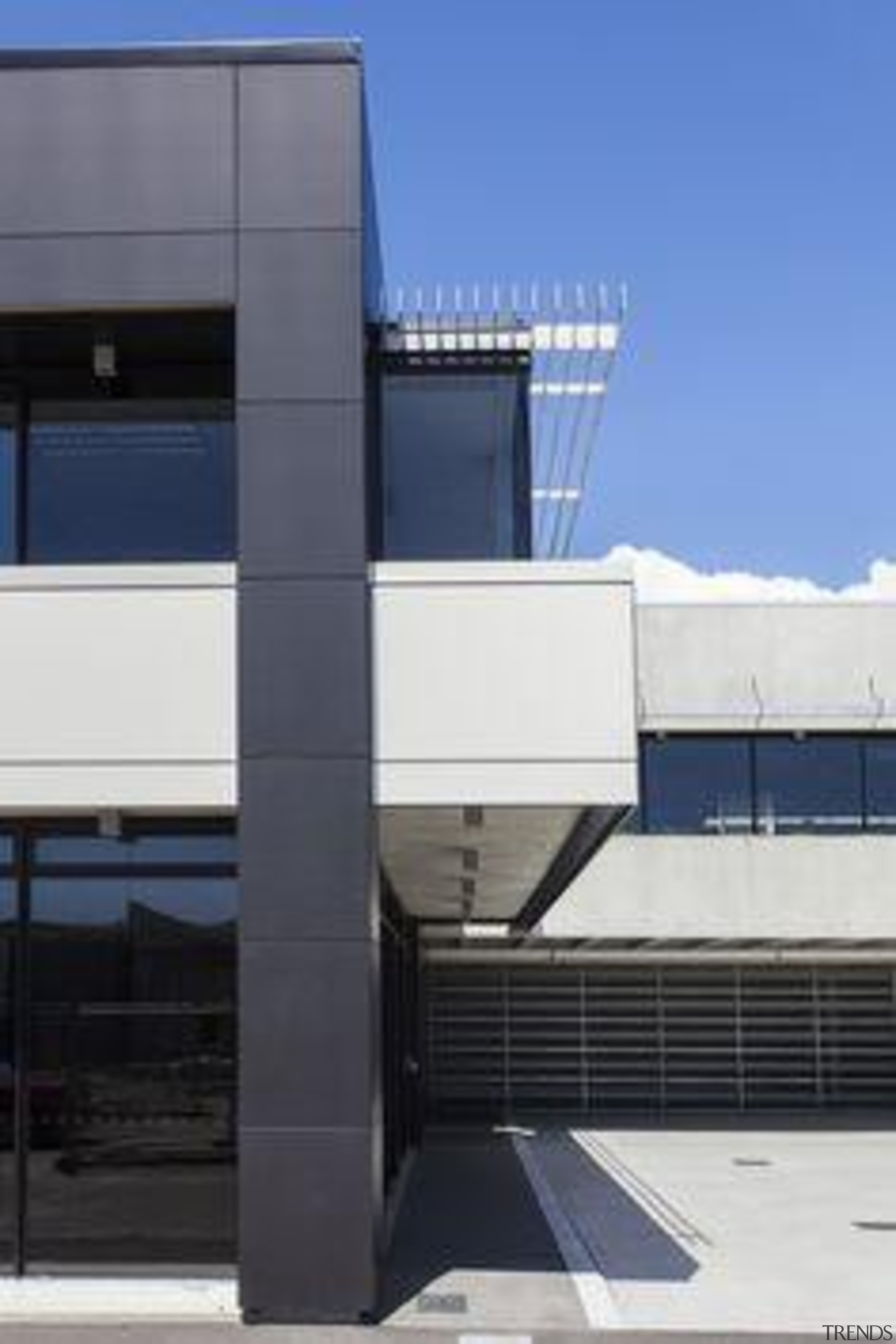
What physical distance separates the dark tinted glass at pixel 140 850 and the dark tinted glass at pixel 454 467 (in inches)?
121

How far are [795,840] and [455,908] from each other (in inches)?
280

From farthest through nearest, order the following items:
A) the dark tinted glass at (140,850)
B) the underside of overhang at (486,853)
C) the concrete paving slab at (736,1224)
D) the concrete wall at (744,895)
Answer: the concrete wall at (744,895)
the underside of overhang at (486,853)
the concrete paving slab at (736,1224)
the dark tinted glass at (140,850)

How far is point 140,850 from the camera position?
42.5 ft

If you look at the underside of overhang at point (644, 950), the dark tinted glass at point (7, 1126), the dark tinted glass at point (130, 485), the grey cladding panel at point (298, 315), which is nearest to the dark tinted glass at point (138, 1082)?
the dark tinted glass at point (7, 1126)

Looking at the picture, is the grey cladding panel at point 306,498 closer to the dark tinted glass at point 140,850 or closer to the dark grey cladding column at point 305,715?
the dark grey cladding column at point 305,715

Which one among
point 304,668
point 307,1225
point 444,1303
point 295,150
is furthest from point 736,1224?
point 295,150

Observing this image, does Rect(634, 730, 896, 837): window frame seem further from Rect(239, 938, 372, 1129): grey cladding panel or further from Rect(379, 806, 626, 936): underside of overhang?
Rect(239, 938, 372, 1129): grey cladding panel

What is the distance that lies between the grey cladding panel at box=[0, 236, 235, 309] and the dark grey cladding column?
5.8 inches

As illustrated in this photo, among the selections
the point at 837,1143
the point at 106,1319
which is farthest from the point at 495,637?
the point at 837,1143

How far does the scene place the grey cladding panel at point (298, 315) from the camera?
12.7 m

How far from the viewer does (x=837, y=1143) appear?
27828mm

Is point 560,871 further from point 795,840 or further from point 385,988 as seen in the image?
point 795,840

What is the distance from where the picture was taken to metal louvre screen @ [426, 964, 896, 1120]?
33.5 meters

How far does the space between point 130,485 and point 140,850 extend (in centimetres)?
232
